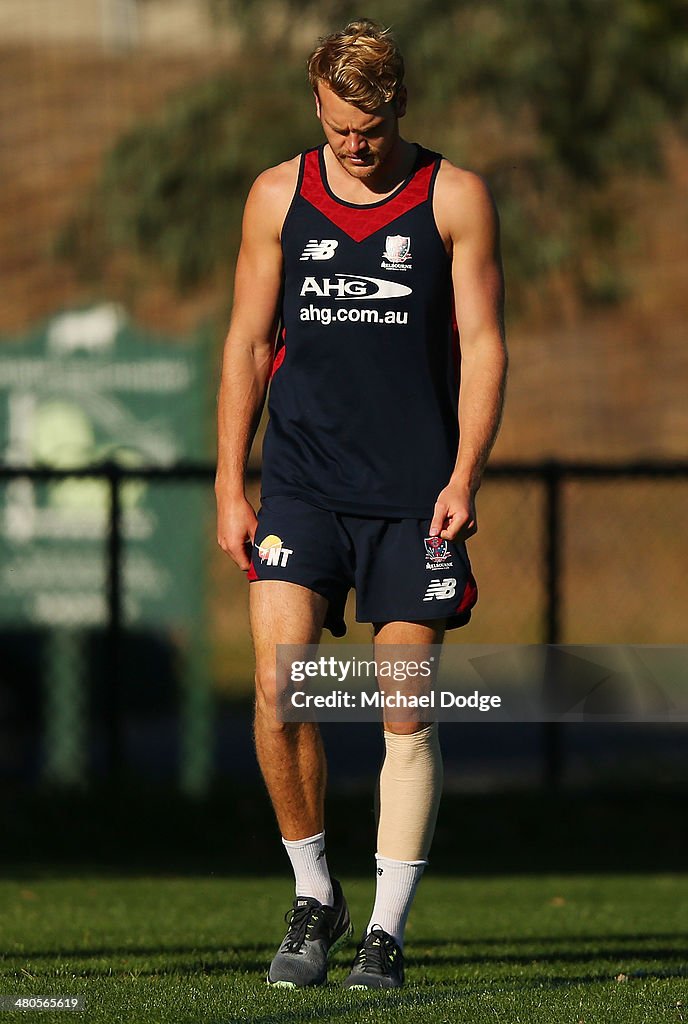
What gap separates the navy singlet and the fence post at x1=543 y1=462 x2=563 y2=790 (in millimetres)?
4818

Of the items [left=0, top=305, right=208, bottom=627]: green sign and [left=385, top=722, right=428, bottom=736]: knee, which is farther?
[left=0, top=305, right=208, bottom=627]: green sign

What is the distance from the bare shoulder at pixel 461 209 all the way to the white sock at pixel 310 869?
160 cm

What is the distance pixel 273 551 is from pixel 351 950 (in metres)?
1.59

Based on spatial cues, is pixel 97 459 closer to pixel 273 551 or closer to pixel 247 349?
pixel 247 349

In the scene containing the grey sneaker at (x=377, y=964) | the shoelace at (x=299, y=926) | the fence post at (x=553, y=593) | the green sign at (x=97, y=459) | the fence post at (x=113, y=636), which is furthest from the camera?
the green sign at (x=97, y=459)

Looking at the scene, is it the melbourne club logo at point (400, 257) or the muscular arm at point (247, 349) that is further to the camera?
the muscular arm at point (247, 349)

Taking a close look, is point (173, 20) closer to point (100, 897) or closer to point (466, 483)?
point (100, 897)

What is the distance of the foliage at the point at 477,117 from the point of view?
14461 mm

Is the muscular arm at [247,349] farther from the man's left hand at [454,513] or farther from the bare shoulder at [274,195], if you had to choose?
the man's left hand at [454,513]

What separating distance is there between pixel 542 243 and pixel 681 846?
7749mm

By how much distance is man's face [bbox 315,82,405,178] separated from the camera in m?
4.46

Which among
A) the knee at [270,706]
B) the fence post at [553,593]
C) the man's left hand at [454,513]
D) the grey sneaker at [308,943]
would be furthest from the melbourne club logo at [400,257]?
the fence post at [553,593]

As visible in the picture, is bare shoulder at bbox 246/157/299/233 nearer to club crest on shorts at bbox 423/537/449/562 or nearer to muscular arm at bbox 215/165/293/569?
muscular arm at bbox 215/165/293/569

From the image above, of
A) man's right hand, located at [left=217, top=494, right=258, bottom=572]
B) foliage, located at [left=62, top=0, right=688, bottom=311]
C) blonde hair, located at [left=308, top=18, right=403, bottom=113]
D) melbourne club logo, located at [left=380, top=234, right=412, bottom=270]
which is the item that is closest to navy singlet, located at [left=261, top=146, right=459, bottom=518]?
melbourne club logo, located at [left=380, top=234, right=412, bottom=270]
